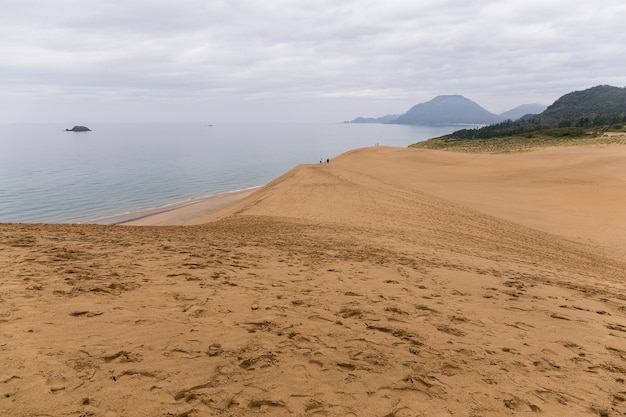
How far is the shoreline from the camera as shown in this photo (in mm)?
22641

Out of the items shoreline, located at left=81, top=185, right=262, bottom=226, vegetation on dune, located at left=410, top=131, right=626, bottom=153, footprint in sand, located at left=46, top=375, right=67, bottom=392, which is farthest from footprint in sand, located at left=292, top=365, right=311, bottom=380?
vegetation on dune, located at left=410, top=131, right=626, bottom=153

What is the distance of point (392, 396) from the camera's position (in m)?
3.59

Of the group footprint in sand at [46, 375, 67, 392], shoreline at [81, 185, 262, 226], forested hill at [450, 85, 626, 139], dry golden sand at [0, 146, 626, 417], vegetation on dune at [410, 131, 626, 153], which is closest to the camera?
footprint in sand at [46, 375, 67, 392]

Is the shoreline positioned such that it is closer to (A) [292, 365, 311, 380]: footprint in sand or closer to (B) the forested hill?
(A) [292, 365, 311, 380]: footprint in sand

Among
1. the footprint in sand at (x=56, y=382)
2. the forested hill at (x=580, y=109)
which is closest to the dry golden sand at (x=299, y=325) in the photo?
the footprint in sand at (x=56, y=382)

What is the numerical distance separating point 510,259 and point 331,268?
5386mm

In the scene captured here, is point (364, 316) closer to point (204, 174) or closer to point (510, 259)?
point (510, 259)

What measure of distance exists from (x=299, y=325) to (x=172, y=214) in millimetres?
21909

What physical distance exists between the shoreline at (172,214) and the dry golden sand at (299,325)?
12.2m

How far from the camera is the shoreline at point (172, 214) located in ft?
74.3

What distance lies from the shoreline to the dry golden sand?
12.2m

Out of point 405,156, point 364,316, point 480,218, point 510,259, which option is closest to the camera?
point 364,316

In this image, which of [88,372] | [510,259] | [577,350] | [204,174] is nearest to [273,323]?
[88,372]

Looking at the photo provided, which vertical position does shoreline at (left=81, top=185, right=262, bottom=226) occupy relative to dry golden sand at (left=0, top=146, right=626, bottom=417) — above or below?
below
